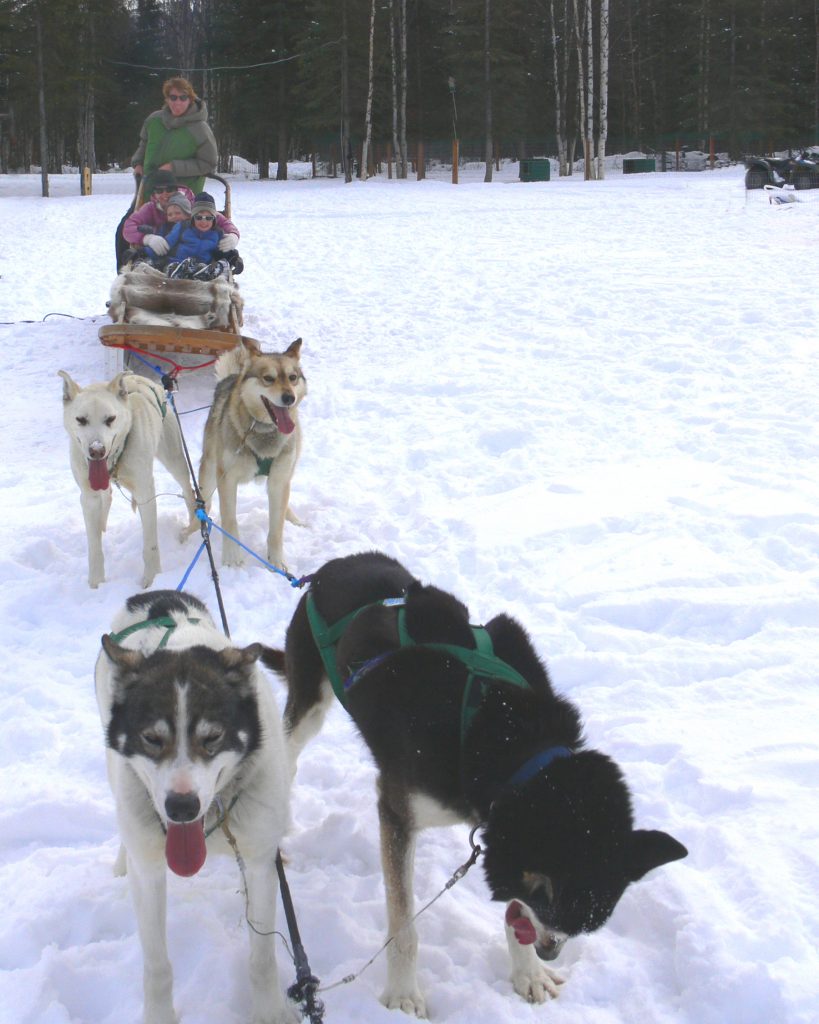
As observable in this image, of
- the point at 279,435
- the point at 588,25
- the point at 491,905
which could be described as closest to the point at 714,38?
the point at 588,25

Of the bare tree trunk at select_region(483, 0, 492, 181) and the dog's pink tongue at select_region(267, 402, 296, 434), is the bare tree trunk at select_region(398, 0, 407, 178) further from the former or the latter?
the dog's pink tongue at select_region(267, 402, 296, 434)

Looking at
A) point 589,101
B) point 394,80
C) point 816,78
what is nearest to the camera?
point 589,101

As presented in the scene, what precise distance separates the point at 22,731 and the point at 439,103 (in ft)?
121

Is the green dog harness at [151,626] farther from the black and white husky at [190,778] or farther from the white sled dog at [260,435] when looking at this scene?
the white sled dog at [260,435]

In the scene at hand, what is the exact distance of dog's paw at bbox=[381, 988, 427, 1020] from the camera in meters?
2.18

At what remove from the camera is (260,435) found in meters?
4.70

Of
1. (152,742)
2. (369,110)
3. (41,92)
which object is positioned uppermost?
(41,92)

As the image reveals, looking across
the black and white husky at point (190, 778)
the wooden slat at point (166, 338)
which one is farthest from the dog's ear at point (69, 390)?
the wooden slat at point (166, 338)

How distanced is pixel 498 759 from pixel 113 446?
2916 millimetres

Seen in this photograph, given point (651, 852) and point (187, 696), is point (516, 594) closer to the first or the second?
point (651, 852)

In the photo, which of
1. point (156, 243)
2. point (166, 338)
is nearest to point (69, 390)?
point (166, 338)

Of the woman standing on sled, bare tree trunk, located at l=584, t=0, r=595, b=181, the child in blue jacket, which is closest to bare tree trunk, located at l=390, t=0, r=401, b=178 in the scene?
bare tree trunk, located at l=584, t=0, r=595, b=181

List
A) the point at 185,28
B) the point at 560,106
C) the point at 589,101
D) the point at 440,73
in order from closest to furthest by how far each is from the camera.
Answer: the point at 589,101 → the point at 560,106 → the point at 440,73 → the point at 185,28

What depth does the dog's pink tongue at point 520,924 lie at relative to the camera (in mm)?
1954
